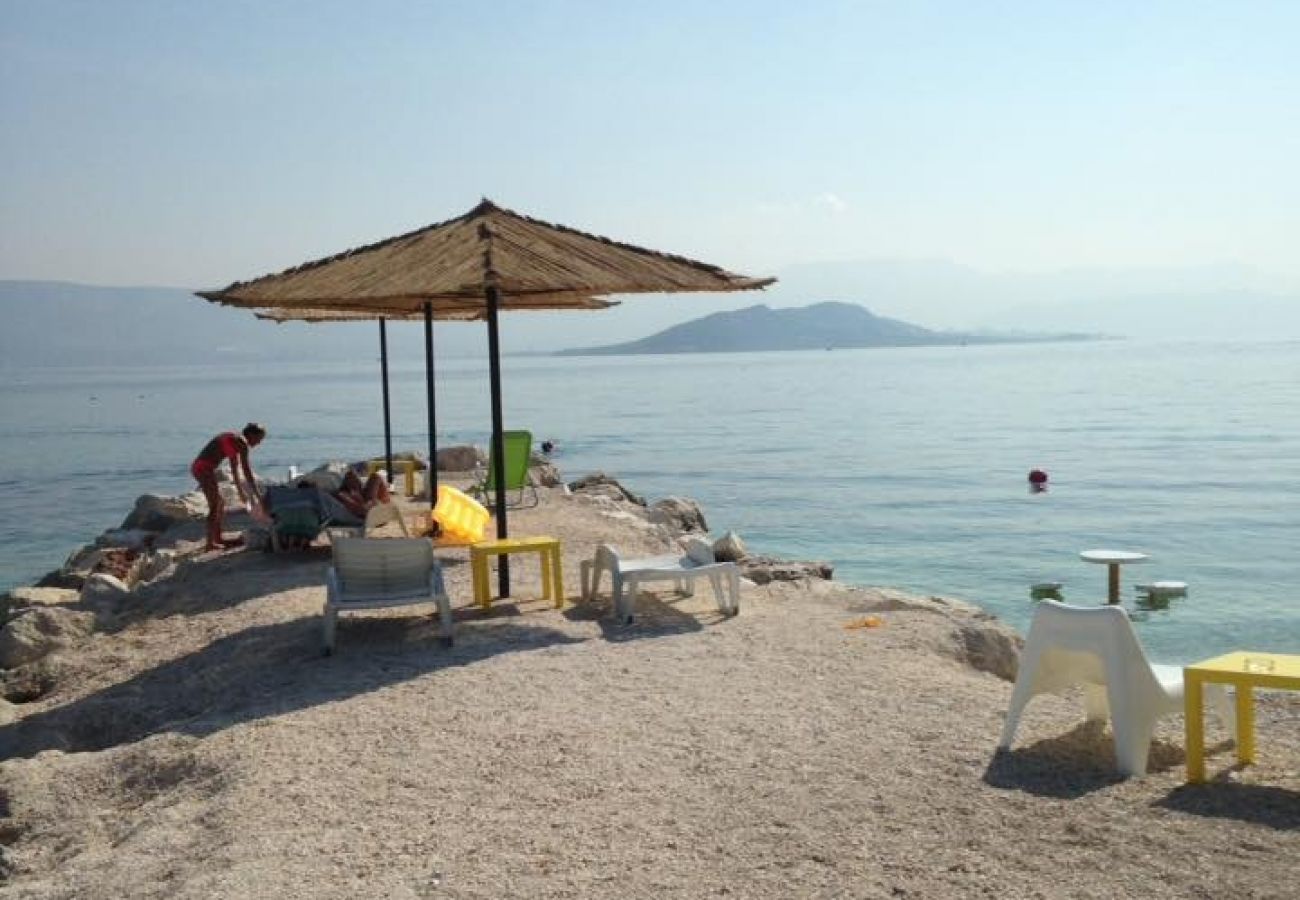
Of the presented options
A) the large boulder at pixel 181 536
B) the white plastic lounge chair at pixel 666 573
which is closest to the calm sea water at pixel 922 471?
the white plastic lounge chair at pixel 666 573

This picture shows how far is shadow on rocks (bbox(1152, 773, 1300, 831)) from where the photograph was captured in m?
4.10

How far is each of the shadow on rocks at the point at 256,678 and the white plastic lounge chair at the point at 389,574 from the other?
0.77 ft

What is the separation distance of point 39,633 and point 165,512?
23.2 ft

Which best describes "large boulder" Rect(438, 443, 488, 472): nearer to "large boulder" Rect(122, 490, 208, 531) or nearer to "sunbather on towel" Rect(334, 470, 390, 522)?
"large boulder" Rect(122, 490, 208, 531)

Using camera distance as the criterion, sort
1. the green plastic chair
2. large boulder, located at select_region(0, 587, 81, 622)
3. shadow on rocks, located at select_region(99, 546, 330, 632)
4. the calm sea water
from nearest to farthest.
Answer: shadow on rocks, located at select_region(99, 546, 330, 632)
large boulder, located at select_region(0, 587, 81, 622)
the green plastic chair
the calm sea water

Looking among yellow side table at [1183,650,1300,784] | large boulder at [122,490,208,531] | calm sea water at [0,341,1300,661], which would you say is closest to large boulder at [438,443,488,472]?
large boulder at [122,490,208,531]

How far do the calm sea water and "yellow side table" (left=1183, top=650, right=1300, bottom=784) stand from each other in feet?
19.2

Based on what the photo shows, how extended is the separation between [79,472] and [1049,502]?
24506 millimetres

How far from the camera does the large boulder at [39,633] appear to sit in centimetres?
775

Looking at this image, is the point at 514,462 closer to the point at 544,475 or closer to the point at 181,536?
the point at 181,536

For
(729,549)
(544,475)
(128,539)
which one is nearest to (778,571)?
(729,549)

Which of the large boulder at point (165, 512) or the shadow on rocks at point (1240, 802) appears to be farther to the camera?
the large boulder at point (165, 512)

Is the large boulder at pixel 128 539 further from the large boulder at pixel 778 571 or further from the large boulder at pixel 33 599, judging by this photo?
the large boulder at pixel 778 571

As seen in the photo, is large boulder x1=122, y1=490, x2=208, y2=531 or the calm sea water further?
large boulder x1=122, y1=490, x2=208, y2=531
